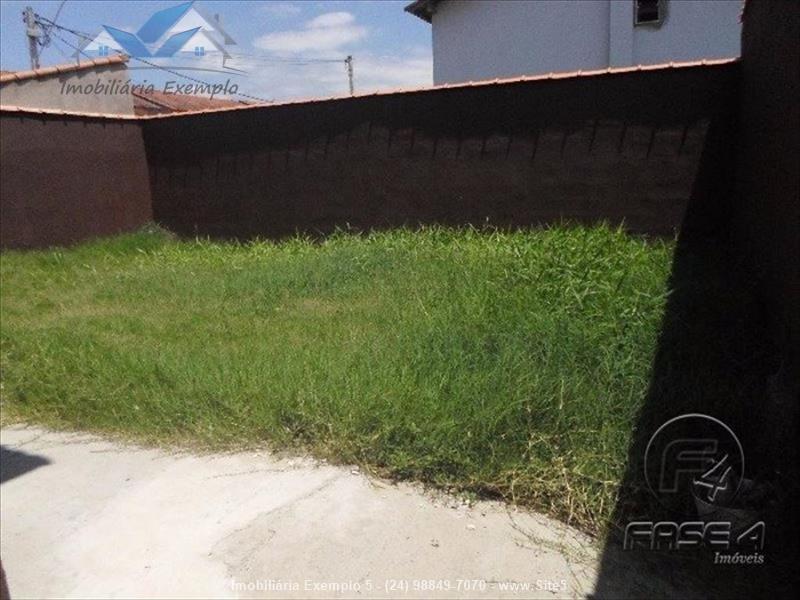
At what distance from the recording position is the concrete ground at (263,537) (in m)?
2.39

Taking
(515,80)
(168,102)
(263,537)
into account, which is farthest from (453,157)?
(168,102)

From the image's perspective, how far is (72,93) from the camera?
12000 millimetres

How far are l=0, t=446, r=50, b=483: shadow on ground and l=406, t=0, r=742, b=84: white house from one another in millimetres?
9997

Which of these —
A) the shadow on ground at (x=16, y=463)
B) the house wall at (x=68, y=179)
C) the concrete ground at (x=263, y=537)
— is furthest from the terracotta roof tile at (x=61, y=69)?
the concrete ground at (x=263, y=537)

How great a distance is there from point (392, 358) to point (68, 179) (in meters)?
6.26

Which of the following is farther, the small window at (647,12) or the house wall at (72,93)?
the house wall at (72,93)

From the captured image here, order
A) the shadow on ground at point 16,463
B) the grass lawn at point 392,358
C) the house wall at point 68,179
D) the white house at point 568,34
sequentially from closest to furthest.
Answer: the grass lawn at point 392,358
the shadow on ground at point 16,463
the house wall at point 68,179
the white house at point 568,34

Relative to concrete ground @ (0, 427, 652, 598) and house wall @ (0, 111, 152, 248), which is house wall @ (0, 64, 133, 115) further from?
concrete ground @ (0, 427, 652, 598)

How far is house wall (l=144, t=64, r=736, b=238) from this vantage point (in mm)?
6180

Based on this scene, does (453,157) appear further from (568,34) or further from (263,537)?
(568,34)

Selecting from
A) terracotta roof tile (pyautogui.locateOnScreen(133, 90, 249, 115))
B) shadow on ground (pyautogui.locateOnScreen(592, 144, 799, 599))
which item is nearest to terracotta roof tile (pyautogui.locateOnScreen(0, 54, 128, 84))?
terracotta roof tile (pyautogui.locateOnScreen(133, 90, 249, 115))

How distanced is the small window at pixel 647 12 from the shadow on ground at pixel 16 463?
407 inches

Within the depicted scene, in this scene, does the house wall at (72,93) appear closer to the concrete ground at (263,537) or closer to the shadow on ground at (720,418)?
the concrete ground at (263,537)

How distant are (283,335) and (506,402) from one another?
196 cm
